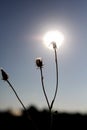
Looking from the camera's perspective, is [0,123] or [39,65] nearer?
[39,65]

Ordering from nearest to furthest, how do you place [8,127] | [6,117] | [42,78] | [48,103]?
[48,103]
[42,78]
[8,127]
[6,117]

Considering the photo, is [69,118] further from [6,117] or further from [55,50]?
[55,50]

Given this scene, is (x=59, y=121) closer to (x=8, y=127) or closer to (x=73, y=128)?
(x=73, y=128)

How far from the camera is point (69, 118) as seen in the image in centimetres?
1734

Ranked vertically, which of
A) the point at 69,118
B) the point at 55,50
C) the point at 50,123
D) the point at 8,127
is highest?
the point at 55,50

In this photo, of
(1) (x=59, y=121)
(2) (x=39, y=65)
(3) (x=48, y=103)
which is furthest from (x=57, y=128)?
(3) (x=48, y=103)

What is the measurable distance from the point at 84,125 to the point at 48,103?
9.91 metres

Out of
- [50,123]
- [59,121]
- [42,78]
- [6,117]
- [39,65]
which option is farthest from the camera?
[6,117]

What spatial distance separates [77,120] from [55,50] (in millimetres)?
10819

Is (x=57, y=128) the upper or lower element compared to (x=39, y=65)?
lower

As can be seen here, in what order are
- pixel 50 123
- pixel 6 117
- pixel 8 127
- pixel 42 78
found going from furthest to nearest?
pixel 6 117
pixel 8 127
pixel 42 78
pixel 50 123

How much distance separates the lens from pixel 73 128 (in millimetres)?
15086

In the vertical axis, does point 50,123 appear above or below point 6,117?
above

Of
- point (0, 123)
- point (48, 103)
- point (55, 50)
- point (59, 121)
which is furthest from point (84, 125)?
point (48, 103)
